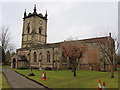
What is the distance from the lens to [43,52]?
41.0 meters

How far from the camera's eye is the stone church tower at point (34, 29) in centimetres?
5078

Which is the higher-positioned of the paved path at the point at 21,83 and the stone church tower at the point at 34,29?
the stone church tower at the point at 34,29

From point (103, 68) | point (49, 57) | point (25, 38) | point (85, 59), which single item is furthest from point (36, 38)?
point (103, 68)

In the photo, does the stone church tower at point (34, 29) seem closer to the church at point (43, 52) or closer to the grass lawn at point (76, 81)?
the church at point (43, 52)

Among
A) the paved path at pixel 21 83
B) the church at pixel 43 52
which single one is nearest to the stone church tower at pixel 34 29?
the church at pixel 43 52

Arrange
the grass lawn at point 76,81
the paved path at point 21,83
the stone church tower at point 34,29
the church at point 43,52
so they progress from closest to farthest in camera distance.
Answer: the grass lawn at point 76,81
the paved path at point 21,83
the church at point 43,52
the stone church tower at point 34,29

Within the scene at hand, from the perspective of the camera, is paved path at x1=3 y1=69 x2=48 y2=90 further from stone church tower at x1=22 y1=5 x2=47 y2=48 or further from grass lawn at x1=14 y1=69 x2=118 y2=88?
stone church tower at x1=22 y1=5 x2=47 y2=48

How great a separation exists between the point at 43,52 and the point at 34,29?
1365cm

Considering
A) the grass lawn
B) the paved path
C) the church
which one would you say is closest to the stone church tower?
the church

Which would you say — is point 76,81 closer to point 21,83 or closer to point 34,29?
point 21,83

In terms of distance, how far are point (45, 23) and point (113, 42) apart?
1463 inches

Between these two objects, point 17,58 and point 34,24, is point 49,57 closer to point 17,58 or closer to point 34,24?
point 17,58

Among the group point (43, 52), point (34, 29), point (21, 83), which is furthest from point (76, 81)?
point (34, 29)

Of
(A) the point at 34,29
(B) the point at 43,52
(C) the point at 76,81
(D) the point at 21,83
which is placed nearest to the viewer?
(D) the point at 21,83
